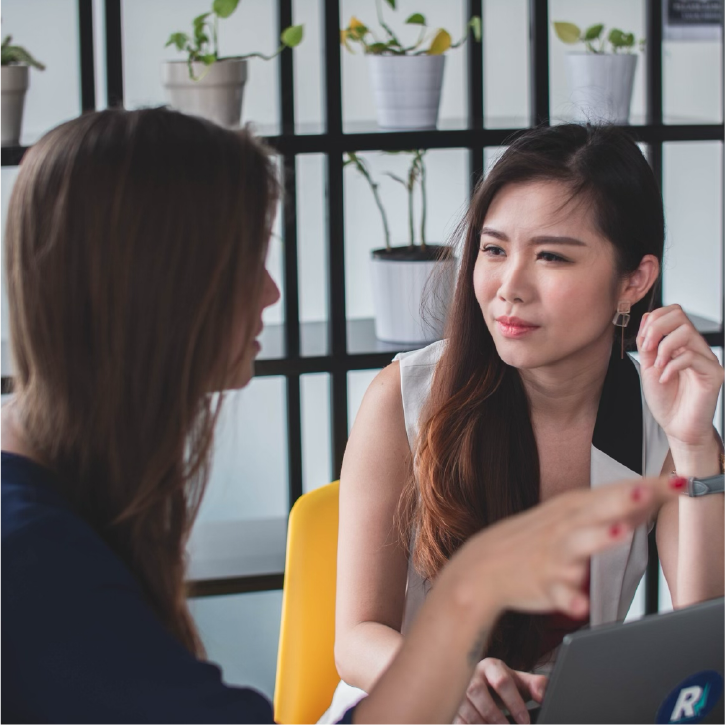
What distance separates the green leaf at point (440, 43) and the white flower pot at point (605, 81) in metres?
0.33

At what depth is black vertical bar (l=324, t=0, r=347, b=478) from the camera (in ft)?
7.35

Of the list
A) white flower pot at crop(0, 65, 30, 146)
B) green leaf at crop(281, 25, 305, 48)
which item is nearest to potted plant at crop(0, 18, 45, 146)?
white flower pot at crop(0, 65, 30, 146)

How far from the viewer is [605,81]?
2391 mm

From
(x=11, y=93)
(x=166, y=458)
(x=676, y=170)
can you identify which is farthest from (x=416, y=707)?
(x=676, y=170)

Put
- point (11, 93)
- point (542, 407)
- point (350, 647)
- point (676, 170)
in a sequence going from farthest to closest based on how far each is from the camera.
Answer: point (676, 170), point (11, 93), point (542, 407), point (350, 647)

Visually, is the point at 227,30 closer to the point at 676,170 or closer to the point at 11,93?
the point at 11,93

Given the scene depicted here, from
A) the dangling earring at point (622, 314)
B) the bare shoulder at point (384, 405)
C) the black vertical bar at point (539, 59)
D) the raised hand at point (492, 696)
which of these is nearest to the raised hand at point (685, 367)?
the dangling earring at point (622, 314)

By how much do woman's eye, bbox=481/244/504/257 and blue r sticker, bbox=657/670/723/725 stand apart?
759 millimetres

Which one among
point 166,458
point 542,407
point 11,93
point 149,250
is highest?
point 11,93

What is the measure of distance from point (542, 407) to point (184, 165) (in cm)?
96

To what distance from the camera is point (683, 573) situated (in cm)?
154

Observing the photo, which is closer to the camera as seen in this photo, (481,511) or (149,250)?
(149,250)

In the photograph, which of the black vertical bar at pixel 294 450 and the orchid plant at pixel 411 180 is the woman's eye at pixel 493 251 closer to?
the orchid plant at pixel 411 180

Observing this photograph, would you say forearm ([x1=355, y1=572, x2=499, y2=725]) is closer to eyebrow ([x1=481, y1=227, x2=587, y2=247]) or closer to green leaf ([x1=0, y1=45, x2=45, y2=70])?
eyebrow ([x1=481, y1=227, x2=587, y2=247])
